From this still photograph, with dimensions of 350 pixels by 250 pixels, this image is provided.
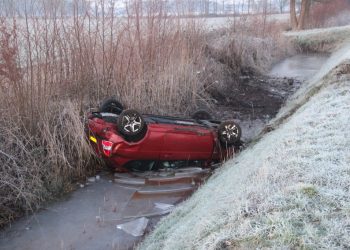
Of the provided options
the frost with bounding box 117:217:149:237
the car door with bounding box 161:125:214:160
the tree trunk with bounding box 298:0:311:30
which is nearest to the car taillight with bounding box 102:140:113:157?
the car door with bounding box 161:125:214:160

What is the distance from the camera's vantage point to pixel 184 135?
5.60 m

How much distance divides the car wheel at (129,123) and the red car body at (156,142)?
82 millimetres

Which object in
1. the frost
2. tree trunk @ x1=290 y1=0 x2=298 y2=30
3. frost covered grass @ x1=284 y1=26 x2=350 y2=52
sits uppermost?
tree trunk @ x1=290 y1=0 x2=298 y2=30

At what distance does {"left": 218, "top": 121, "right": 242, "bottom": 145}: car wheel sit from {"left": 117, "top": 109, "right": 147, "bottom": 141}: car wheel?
51.2 inches

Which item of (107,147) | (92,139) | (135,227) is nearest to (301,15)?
(92,139)

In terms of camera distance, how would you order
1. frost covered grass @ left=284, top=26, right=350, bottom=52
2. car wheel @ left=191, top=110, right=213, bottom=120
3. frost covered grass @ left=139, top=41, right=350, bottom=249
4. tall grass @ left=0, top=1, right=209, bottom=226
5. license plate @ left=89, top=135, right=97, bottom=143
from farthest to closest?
frost covered grass @ left=284, top=26, right=350, bottom=52, car wheel @ left=191, top=110, right=213, bottom=120, license plate @ left=89, top=135, right=97, bottom=143, tall grass @ left=0, top=1, right=209, bottom=226, frost covered grass @ left=139, top=41, right=350, bottom=249

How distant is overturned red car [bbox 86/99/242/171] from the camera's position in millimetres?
5258

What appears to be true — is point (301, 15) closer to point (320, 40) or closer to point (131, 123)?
point (320, 40)

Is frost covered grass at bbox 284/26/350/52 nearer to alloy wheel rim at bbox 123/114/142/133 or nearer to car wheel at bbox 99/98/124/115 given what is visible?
car wheel at bbox 99/98/124/115

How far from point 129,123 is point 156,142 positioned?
0.46 m

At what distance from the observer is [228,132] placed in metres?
6.00

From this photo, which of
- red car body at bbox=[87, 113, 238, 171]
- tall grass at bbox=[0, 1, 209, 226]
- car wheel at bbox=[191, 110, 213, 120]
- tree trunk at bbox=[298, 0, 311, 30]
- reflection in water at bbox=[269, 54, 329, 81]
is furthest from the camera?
tree trunk at bbox=[298, 0, 311, 30]

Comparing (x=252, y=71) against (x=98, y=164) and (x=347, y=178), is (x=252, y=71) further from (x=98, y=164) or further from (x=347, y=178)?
(x=347, y=178)

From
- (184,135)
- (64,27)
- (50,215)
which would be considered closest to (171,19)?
(64,27)
